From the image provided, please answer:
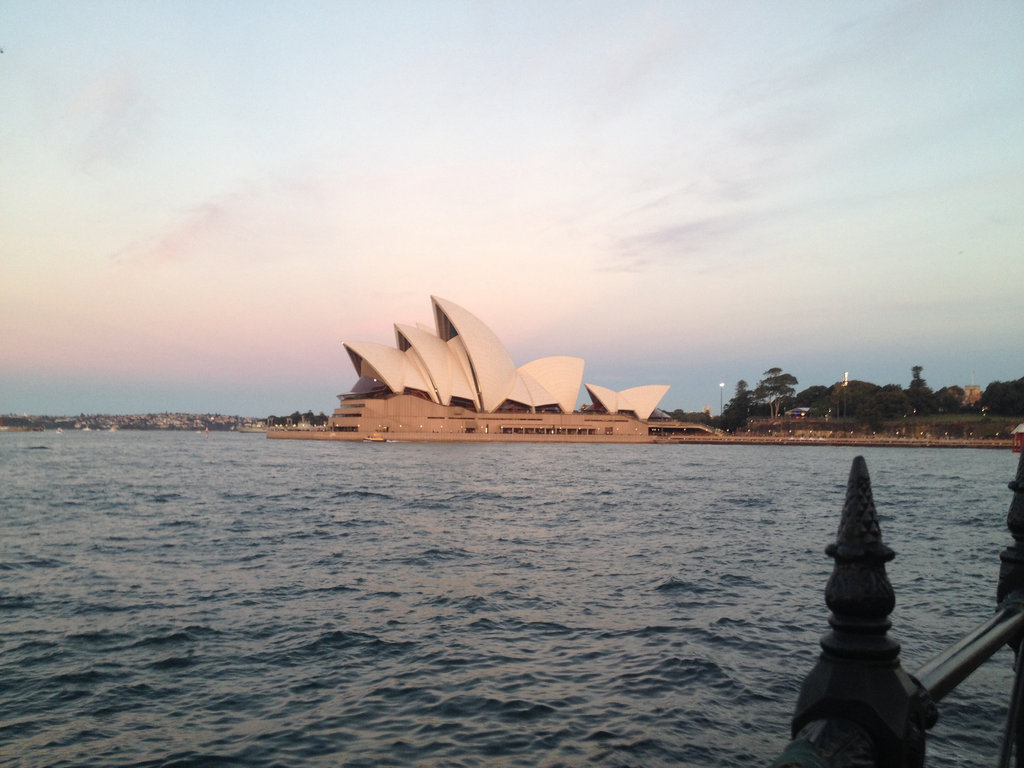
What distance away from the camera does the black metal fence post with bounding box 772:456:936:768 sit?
3.13 ft

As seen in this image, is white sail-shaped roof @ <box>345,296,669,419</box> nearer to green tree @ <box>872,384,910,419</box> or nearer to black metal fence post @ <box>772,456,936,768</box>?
green tree @ <box>872,384,910,419</box>

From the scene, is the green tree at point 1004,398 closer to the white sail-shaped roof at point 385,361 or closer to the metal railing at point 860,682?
the white sail-shaped roof at point 385,361

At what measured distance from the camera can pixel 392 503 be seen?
20.3 metres

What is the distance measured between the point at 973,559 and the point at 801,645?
23.9 ft

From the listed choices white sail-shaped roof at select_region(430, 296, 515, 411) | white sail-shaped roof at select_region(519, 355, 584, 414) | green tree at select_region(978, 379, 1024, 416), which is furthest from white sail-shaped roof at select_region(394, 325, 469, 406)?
green tree at select_region(978, 379, 1024, 416)

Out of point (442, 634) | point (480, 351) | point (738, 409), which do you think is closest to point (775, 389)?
point (738, 409)

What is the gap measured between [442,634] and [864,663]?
7416 mm

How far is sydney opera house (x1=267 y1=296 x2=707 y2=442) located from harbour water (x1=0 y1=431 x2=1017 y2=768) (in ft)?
160

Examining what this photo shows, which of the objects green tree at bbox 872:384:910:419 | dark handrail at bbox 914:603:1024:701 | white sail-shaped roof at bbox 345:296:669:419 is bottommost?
dark handrail at bbox 914:603:1024:701

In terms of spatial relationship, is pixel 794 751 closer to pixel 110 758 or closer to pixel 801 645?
pixel 110 758

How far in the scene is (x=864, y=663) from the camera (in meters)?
1.00

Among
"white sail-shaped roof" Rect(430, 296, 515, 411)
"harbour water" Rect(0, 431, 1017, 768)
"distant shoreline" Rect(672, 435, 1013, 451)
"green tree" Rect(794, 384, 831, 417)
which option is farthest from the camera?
"green tree" Rect(794, 384, 831, 417)

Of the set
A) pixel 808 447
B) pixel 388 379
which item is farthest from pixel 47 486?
pixel 808 447

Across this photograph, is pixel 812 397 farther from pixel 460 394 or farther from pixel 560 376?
pixel 460 394
